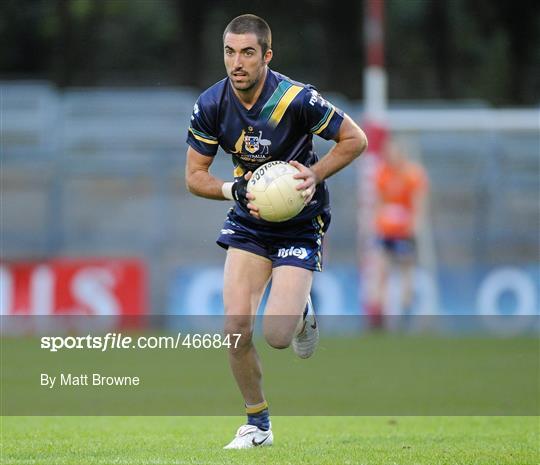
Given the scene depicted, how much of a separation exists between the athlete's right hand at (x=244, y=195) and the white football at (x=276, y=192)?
2 centimetres

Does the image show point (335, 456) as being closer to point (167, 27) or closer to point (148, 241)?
point (148, 241)

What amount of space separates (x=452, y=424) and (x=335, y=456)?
219 centimetres

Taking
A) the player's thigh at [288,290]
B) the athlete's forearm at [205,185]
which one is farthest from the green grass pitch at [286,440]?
the athlete's forearm at [205,185]

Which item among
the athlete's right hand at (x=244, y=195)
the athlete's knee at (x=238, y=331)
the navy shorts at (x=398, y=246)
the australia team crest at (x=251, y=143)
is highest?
the australia team crest at (x=251, y=143)

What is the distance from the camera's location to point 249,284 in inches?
305

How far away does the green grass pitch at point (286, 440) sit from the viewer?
7016 millimetres

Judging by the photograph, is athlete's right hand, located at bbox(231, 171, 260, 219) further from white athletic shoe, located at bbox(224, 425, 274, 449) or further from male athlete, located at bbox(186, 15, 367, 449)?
white athletic shoe, located at bbox(224, 425, 274, 449)

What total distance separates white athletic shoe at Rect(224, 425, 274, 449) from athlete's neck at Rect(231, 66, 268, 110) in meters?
1.85

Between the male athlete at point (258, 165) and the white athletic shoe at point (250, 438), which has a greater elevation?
the male athlete at point (258, 165)

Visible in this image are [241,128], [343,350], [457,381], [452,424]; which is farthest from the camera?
[343,350]

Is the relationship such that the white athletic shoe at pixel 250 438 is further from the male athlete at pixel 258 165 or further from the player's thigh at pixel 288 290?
the player's thigh at pixel 288 290

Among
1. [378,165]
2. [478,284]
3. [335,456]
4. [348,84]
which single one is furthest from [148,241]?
[335,456]

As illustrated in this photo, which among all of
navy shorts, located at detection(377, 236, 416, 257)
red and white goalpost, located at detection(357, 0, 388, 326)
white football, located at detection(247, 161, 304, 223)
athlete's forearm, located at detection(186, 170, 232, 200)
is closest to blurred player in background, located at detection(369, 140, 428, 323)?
navy shorts, located at detection(377, 236, 416, 257)

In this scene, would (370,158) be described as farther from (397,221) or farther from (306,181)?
(306,181)
